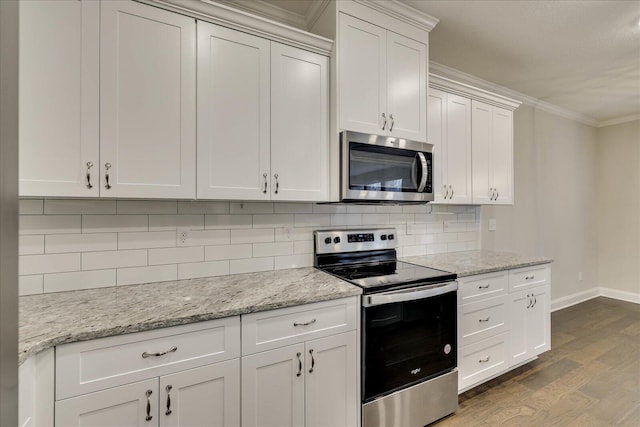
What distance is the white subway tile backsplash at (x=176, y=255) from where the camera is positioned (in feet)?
5.62

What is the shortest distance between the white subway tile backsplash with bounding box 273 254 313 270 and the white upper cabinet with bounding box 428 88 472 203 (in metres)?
1.15

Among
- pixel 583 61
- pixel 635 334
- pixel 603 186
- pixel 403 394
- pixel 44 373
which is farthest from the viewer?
pixel 603 186

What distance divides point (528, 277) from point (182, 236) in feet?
8.67

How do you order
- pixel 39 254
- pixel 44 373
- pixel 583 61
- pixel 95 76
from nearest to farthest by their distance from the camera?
pixel 44 373 < pixel 95 76 < pixel 39 254 < pixel 583 61

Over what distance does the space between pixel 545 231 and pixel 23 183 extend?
489 cm

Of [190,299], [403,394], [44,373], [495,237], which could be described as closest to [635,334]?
[495,237]

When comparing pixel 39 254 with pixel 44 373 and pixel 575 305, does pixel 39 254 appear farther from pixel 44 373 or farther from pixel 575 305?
pixel 575 305

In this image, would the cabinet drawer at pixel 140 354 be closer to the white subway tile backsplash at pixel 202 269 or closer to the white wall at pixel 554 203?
the white subway tile backsplash at pixel 202 269

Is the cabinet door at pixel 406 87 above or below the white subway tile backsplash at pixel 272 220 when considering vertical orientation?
above

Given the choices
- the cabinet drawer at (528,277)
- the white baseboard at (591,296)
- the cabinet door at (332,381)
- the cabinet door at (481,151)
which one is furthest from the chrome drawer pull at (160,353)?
the white baseboard at (591,296)

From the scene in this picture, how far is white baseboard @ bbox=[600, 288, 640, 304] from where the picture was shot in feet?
14.1

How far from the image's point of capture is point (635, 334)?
10.8 feet

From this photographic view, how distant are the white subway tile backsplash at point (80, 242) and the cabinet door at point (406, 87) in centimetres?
179

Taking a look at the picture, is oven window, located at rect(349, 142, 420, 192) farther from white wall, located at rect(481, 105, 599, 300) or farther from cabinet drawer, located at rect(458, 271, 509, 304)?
white wall, located at rect(481, 105, 599, 300)
